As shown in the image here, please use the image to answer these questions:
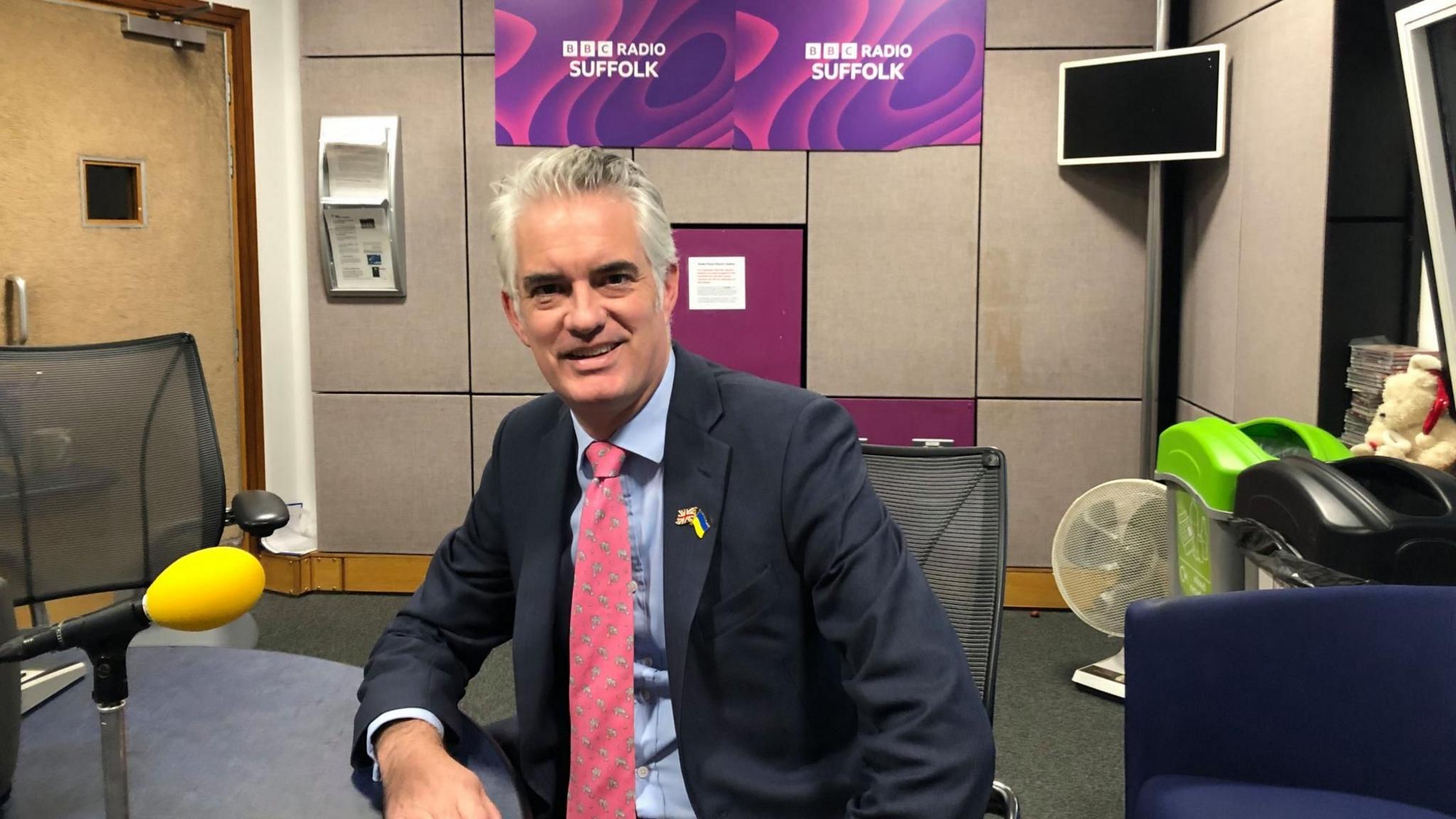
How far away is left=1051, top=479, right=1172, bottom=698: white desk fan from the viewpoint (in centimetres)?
314

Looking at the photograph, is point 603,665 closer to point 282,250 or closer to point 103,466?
point 103,466

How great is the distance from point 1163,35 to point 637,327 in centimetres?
313

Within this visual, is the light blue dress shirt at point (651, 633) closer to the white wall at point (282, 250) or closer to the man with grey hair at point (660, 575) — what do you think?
the man with grey hair at point (660, 575)

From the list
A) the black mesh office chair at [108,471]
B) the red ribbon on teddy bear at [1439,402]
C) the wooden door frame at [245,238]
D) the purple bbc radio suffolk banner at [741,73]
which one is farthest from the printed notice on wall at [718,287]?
the red ribbon on teddy bear at [1439,402]

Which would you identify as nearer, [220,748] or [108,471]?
[220,748]

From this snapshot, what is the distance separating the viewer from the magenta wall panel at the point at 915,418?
166 inches

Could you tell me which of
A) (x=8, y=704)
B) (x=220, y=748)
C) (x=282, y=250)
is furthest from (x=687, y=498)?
(x=282, y=250)

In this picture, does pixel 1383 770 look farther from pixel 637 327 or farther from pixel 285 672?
pixel 285 672

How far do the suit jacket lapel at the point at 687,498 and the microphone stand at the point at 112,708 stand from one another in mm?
572

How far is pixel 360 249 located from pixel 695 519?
10.9 feet

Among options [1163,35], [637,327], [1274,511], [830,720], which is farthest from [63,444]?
[1163,35]

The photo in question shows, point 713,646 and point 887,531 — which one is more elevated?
point 887,531

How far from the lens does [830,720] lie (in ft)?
Answer: 4.42

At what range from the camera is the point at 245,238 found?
14.2 feet
